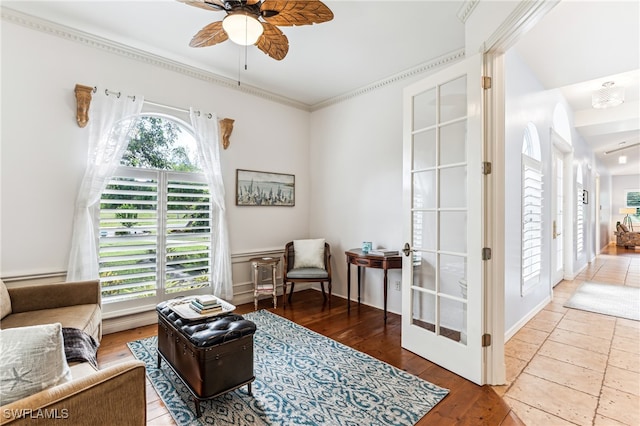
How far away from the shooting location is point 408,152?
280cm

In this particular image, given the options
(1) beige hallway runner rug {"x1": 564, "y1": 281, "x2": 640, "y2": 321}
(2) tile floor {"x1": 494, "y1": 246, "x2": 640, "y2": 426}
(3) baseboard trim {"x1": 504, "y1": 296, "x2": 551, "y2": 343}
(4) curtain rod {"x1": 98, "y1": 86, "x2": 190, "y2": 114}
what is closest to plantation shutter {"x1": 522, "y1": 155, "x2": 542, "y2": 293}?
(3) baseboard trim {"x1": 504, "y1": 296, "x2": 551, "y2": 343}

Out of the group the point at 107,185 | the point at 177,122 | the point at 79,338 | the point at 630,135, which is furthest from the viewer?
the point at 630,135

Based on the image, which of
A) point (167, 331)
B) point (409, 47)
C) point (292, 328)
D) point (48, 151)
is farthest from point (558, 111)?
point (48, 151)

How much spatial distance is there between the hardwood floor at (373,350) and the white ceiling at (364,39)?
3084 mm

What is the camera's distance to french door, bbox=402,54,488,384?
223 cm

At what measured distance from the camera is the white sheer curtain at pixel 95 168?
9.31ft

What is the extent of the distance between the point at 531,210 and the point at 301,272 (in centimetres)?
295

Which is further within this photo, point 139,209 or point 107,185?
point 139,209

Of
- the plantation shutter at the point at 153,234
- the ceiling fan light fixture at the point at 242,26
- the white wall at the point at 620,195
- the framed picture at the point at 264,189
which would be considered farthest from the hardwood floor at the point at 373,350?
the white wall at the point at 620,195

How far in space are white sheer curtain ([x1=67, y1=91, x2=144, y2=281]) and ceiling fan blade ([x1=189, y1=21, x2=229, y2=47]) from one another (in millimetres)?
1271

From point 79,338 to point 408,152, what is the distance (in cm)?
295

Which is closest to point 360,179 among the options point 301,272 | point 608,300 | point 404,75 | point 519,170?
point 404,75

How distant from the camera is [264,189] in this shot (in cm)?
438

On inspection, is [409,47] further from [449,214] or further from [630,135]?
[630,135]
